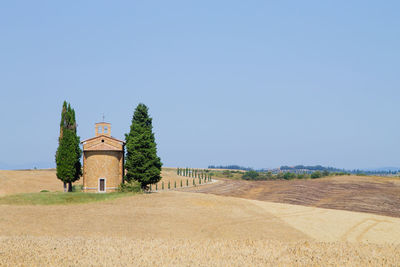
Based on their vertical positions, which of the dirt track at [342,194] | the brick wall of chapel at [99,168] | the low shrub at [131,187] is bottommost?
the dirt track at [342,194]

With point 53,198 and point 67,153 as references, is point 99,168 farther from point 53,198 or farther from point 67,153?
point 53,198

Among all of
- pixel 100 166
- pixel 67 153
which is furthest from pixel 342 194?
pixel 67 153

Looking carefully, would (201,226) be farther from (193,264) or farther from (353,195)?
(353,195)

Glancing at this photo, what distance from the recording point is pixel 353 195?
203 feet

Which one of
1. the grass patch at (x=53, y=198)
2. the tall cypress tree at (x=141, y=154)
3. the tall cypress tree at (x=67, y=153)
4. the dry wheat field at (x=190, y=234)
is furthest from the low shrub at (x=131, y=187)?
the tall cypress tree at (x=67, y=153)

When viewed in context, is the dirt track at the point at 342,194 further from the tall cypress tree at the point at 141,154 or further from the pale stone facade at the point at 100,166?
the pale stone facade at the point at 100,166

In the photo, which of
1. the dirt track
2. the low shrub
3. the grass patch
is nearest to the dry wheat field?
the grass patch

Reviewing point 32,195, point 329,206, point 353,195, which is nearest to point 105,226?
point 32,195

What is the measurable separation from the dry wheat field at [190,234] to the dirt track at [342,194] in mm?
7080

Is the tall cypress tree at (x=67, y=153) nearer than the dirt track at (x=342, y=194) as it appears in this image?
No

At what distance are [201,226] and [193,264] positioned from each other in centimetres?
2128

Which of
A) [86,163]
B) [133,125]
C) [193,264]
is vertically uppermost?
[133,125]

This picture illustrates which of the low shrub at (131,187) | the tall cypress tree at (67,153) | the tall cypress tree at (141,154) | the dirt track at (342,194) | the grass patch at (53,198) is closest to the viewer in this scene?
the grass patch at (53,198)

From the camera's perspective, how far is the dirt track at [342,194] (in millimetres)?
53569
